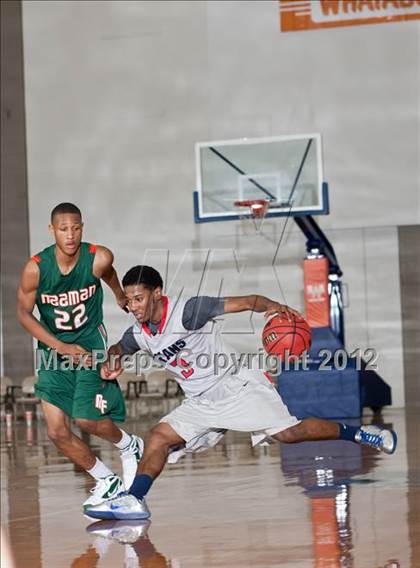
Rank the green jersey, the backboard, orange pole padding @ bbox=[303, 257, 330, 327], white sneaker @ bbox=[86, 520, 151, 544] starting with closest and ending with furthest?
white sneaker @ bbox=[86, 520, 151, 544] → the green jersey → orange pole padding @ bbox=[303, 257, 330, 327] → the backboard

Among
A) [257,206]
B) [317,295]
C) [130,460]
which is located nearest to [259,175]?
[257,206]

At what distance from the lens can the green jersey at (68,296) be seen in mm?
6188

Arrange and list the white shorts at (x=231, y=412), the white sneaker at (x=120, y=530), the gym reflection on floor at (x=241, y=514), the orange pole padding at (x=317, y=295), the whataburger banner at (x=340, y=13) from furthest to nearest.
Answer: the whataburger banner at (x=340, y=13) → the orange pole padding at (x=317, y=295) → the white shorts at (x=231, y=412) → the white sneaker at (x=120, y=530) → the gym reflection on floor at (x=241, y=514)

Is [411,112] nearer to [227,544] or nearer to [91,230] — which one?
[91,230]

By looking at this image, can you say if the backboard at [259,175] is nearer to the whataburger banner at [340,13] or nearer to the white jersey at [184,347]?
the whataburger banner at [340,13]

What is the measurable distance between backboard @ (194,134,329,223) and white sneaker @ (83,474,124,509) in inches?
341

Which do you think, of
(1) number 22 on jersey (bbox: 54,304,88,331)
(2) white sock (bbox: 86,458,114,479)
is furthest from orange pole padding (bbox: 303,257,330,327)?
(1) number 22 on jersey (bbox: 54,304,88,331)

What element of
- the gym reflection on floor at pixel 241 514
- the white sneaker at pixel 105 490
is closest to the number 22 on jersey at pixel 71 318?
the white sneaker at pixel 105 490

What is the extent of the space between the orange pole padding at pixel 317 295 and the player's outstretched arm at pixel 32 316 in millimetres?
8311

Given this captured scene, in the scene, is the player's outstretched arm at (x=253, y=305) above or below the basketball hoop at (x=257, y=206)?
below

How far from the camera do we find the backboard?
14773 millimetres

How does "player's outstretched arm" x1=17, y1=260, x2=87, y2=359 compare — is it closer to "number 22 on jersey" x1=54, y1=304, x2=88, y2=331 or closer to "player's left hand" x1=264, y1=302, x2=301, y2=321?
"number 22 on jersey" x1=54, y1=304, x2=88, y2=331

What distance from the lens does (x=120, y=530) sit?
5.77 meters

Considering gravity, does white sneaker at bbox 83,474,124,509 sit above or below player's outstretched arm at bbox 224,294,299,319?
below
